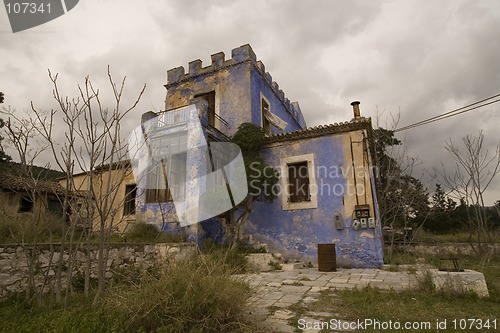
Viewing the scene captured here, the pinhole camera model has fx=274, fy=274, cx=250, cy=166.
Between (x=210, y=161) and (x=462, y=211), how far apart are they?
20.2 m

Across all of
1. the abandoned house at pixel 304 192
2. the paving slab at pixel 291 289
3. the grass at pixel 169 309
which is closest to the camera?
the grass at pixel 169 309

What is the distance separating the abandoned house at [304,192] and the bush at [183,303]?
18.3 feet

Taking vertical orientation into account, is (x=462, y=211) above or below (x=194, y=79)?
below

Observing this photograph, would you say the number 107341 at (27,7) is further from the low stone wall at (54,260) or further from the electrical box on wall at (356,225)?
the electrical box on wall at (356,225)

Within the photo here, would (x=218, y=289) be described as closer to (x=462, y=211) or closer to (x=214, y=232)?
(x=214, y=232)

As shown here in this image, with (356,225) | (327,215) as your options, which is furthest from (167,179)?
(356,225)

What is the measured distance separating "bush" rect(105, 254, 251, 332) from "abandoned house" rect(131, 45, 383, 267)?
5.56 metres

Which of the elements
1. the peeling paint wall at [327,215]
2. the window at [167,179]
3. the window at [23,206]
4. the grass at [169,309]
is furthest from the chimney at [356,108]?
the window at [23,206]

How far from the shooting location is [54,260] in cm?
515

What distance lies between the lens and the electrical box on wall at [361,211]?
8.48 metres

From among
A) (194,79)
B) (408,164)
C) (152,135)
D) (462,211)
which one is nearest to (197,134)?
(152,135)

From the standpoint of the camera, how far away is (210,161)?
9.56 metres

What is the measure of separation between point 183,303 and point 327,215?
707 cm

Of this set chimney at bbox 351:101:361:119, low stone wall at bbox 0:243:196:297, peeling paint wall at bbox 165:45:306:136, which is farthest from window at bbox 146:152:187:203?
chimney at bbox 351:101:361:119
